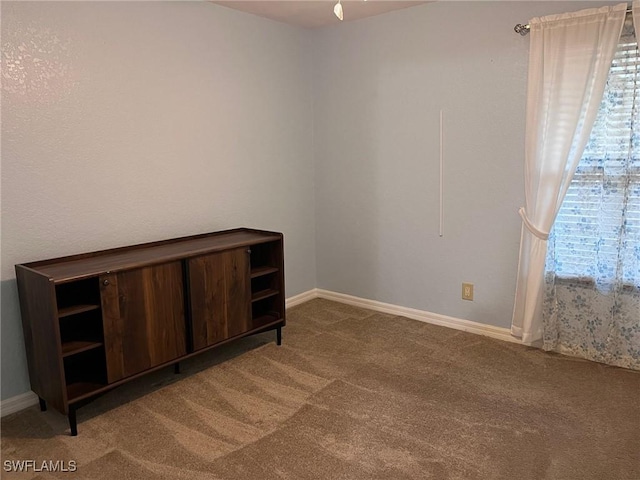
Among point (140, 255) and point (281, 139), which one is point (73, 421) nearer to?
point (140, 255)

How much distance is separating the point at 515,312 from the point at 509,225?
1.84ft

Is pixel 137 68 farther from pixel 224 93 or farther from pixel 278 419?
pixel 278 419

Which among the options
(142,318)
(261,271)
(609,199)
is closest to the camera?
(142,318)

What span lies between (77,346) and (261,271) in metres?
1.18

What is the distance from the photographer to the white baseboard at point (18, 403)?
2467 mm

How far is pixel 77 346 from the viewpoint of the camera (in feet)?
7.55

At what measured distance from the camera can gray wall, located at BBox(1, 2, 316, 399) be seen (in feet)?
8.02

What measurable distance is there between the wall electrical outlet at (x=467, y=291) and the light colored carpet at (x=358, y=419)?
0.37m

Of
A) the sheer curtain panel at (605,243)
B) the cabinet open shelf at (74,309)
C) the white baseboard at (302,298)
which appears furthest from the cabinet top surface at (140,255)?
the sheer curtain panel at (605,243)

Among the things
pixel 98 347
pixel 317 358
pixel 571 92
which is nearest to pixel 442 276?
pixel 317 358

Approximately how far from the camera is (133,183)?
290cm

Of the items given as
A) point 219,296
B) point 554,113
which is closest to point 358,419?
point 219,296

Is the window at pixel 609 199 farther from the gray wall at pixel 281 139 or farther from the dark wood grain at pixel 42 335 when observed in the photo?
the dark wood grain at pixel 42 335

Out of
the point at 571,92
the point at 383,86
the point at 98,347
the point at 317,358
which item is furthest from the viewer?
the point at 383,86
